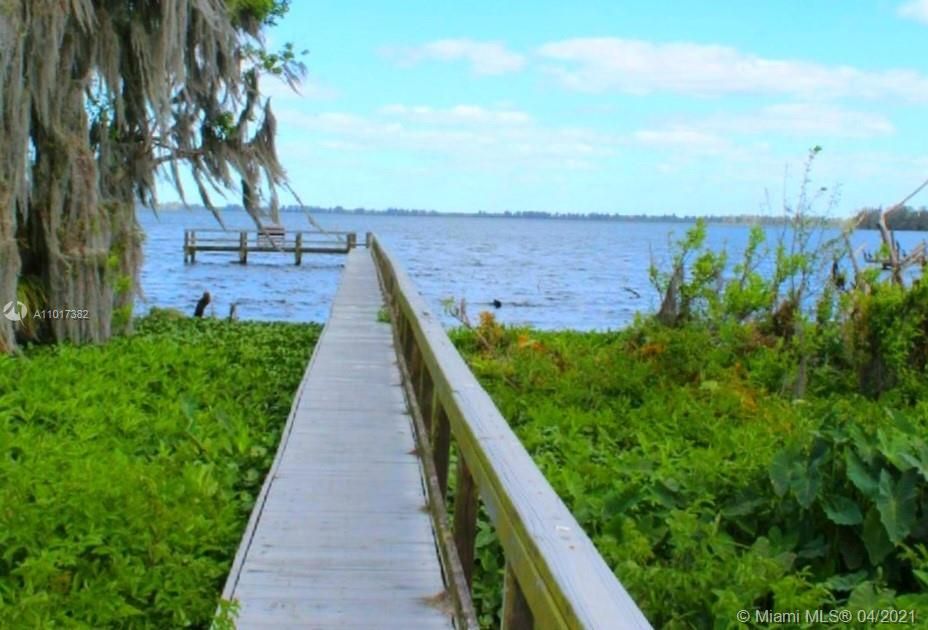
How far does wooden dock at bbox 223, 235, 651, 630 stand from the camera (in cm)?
252

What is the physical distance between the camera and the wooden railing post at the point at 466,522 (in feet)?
12.8

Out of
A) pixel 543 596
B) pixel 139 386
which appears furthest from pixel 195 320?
pixel 543 596

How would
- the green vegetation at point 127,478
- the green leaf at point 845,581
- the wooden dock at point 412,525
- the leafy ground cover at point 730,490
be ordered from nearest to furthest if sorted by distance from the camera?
the wooden dock at point 412,525 → the green vegetation at point 127,478 → the leafy ground cover at point 730,490 → the green leaf at point 845,581

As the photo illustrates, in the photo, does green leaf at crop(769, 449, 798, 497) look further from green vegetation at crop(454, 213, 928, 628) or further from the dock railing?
the dock railing

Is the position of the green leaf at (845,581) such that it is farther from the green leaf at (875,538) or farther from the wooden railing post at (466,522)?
the wooden railing post at (466,522)

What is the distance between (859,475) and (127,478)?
11.8 ft

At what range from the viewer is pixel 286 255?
198 feet

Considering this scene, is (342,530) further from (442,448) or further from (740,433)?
(740,433)

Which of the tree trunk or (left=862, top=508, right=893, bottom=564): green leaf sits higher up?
the tree trunk

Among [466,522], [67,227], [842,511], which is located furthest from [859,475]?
[67,227]

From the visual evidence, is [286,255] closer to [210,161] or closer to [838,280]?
[210,161]

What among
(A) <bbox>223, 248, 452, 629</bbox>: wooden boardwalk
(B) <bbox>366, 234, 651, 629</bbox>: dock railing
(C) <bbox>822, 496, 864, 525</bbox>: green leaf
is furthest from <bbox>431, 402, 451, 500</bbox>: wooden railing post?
(C) <bbox>822, 496, 864, 525</bbox>: green leaf

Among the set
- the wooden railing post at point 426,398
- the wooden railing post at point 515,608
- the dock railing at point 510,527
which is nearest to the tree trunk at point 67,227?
the wooden railing post at point 426,398

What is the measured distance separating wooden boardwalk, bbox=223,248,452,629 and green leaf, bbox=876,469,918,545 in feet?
6.65
